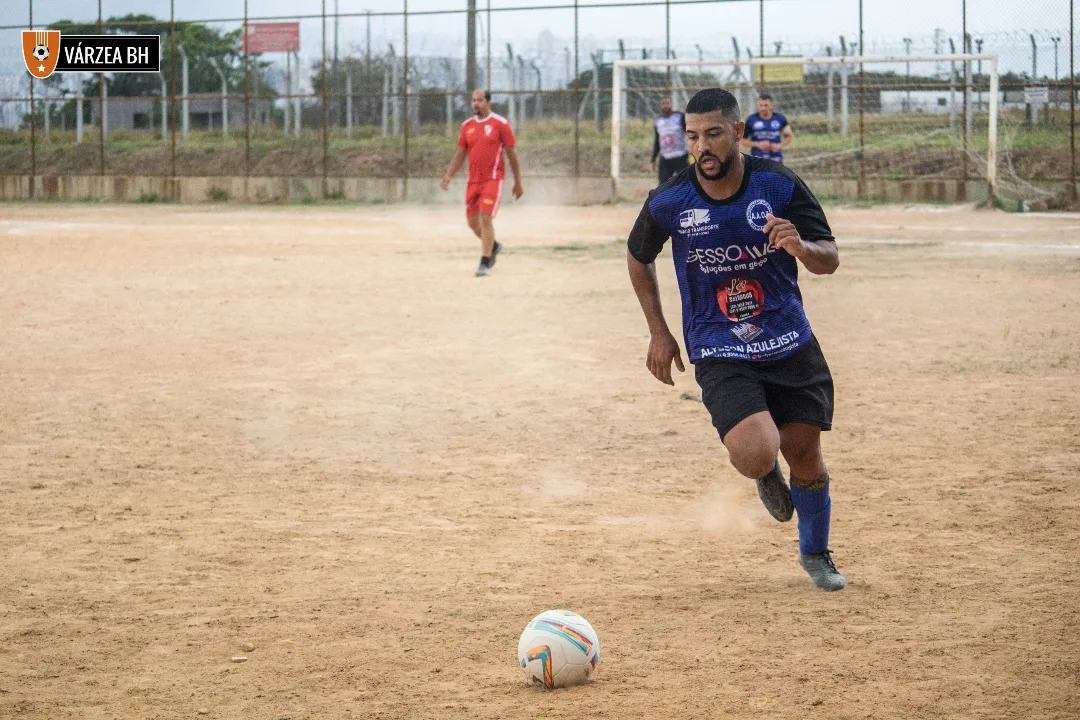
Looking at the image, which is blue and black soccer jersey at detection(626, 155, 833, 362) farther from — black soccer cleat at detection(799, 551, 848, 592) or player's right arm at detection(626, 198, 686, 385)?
black soccer cleat at detection(799, 551, 848, 592)

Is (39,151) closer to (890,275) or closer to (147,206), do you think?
(147,206)

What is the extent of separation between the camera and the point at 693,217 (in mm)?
4836

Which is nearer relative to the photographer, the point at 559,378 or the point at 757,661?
the point at 757,661

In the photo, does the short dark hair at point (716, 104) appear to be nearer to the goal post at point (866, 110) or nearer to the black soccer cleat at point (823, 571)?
the black soccer cleat at point (823, 571)

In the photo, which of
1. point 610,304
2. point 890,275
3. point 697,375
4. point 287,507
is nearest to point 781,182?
point 697,375

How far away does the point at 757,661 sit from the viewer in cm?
409

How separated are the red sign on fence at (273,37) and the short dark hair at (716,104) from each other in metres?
31.7

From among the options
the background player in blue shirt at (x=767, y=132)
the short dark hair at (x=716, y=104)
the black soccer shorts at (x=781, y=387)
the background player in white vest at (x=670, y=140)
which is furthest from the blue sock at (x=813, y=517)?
the background player in white vest at (x=670, y=140)

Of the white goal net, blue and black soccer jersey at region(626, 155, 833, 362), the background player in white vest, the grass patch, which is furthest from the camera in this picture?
the grass patch

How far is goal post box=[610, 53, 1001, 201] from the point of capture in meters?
29.3

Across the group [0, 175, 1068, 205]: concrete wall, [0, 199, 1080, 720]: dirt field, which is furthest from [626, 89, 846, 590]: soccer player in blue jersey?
[0, 175, 1068, 205]: concrete wall

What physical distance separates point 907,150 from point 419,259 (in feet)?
59.1

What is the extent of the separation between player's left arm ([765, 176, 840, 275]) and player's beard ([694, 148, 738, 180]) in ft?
0.72

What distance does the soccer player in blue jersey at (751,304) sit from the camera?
15.6ft
